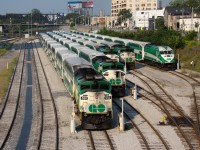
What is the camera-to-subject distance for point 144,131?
22.9 metres

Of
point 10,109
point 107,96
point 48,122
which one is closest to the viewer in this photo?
point 107,96

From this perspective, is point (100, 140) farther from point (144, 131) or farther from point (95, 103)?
point (144, 131)

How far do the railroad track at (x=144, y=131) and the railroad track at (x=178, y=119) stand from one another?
4.25ft

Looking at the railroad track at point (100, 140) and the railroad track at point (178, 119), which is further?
the railroad track at point (178, 119)

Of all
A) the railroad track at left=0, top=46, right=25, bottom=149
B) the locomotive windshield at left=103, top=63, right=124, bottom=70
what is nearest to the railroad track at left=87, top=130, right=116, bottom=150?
the railroad track at left=0, top=46, right=25, bottom=149

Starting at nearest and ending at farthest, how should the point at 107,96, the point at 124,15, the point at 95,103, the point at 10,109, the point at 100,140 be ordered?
the point at 100,140
the point at 95,103
the point at 107,96
the point at 10,109
the point at 124,15

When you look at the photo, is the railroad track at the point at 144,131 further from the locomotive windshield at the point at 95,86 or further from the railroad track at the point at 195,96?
the locomotive windshield at the point at 95,86

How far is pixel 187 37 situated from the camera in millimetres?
65625

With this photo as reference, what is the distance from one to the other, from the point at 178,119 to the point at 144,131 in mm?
3526

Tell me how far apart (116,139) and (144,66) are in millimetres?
33026

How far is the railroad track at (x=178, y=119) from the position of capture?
2089cm

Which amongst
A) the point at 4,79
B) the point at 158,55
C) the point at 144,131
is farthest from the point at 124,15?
the point at 144,131

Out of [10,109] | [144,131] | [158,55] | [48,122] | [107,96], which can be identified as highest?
[158,55]

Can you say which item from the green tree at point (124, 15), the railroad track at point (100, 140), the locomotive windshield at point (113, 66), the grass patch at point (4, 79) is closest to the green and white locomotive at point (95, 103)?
the railroad track at point (100, 140)
